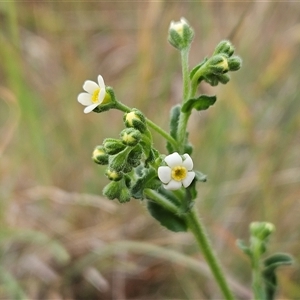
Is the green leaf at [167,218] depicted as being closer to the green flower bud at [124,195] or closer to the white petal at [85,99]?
the green flower bud at [124,195]

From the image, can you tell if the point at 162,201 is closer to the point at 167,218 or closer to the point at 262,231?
the point at 167,218

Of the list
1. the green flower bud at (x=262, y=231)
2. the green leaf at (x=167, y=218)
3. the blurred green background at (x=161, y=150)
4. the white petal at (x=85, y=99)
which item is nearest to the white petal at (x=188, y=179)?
the green leaf at (x=167, y=218)

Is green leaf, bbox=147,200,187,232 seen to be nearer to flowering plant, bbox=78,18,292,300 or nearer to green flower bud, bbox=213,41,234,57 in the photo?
flowering plant, bbox=78,18,292,300

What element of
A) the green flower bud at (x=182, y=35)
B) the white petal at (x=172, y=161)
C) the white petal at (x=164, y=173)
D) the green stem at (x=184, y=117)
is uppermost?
the green flower bud at (x=182, y=35)

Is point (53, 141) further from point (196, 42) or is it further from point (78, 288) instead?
point (196, 42)

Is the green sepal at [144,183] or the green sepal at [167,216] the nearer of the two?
the green sepal at [144,183]

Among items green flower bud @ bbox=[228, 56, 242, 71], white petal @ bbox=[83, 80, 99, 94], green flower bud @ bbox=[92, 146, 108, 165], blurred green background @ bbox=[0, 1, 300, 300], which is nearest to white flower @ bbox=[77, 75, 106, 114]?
white petal @ bbox=[83, 80, 99, 94]
